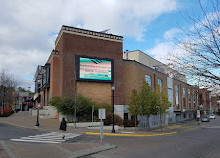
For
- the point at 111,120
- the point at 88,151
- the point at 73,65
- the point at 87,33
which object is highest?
the point at 87,33

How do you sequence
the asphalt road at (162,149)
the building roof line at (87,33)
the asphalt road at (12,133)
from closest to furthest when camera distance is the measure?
1. the asphalt road at (162,149)
2. the asphalt road at (12,133)
3. the building roof line at (87,33)

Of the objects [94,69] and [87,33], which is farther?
[87,33]

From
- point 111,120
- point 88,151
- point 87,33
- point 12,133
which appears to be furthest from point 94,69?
point 88,151

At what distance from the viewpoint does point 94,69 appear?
31.3 metres

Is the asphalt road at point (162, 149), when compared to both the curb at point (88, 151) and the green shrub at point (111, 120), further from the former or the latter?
the green shrub at point (111, 120)

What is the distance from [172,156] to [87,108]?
1814 cm

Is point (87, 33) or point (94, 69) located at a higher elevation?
point (87, 33)

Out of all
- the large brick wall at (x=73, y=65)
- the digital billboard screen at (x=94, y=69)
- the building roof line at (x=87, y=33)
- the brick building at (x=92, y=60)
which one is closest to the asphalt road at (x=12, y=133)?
the brick building at (x=92, y=60)

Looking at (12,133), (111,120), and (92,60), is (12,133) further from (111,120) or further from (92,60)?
(92,60)

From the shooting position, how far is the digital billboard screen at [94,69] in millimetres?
30411

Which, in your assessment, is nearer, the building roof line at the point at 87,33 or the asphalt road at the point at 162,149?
the asphalt road at the point at 162,149

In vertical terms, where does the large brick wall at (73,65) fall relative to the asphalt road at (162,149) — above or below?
above

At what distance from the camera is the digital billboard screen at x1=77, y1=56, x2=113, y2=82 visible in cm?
3041

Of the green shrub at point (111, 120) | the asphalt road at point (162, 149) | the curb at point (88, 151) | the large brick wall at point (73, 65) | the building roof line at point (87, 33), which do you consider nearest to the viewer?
the curb at point (88, 151)
